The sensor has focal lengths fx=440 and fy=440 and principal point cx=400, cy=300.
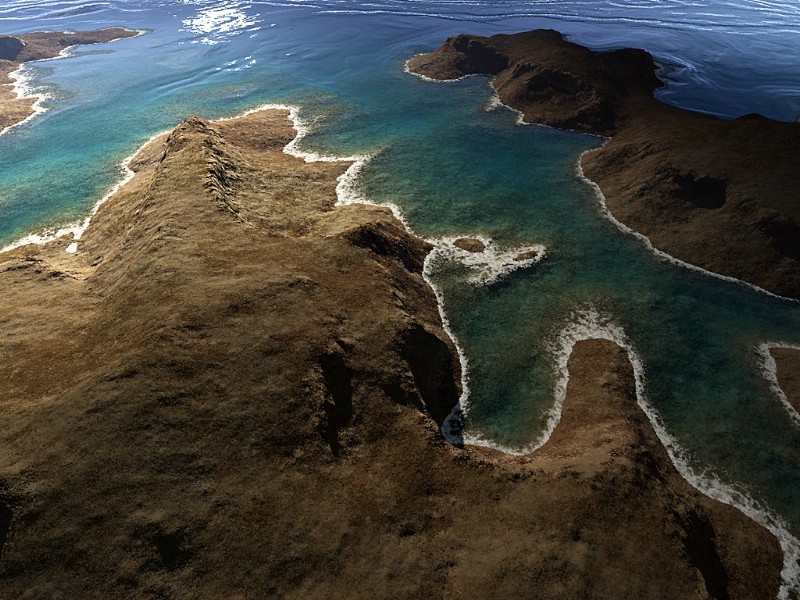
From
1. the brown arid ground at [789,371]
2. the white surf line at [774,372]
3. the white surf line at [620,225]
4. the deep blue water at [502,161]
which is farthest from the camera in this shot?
the white surf line at [620,225]

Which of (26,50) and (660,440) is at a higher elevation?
(26,50)

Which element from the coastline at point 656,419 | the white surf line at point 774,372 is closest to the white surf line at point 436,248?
the coastline at point 656,419

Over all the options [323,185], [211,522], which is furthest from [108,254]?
[211,522]

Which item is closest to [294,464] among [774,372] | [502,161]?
[774,372]

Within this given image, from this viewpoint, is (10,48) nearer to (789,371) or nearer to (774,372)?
(774,372)

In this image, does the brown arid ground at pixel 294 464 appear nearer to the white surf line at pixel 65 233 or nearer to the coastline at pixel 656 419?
the coastline at pixel 656 419

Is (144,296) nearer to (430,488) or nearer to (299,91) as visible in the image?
(430,488)
